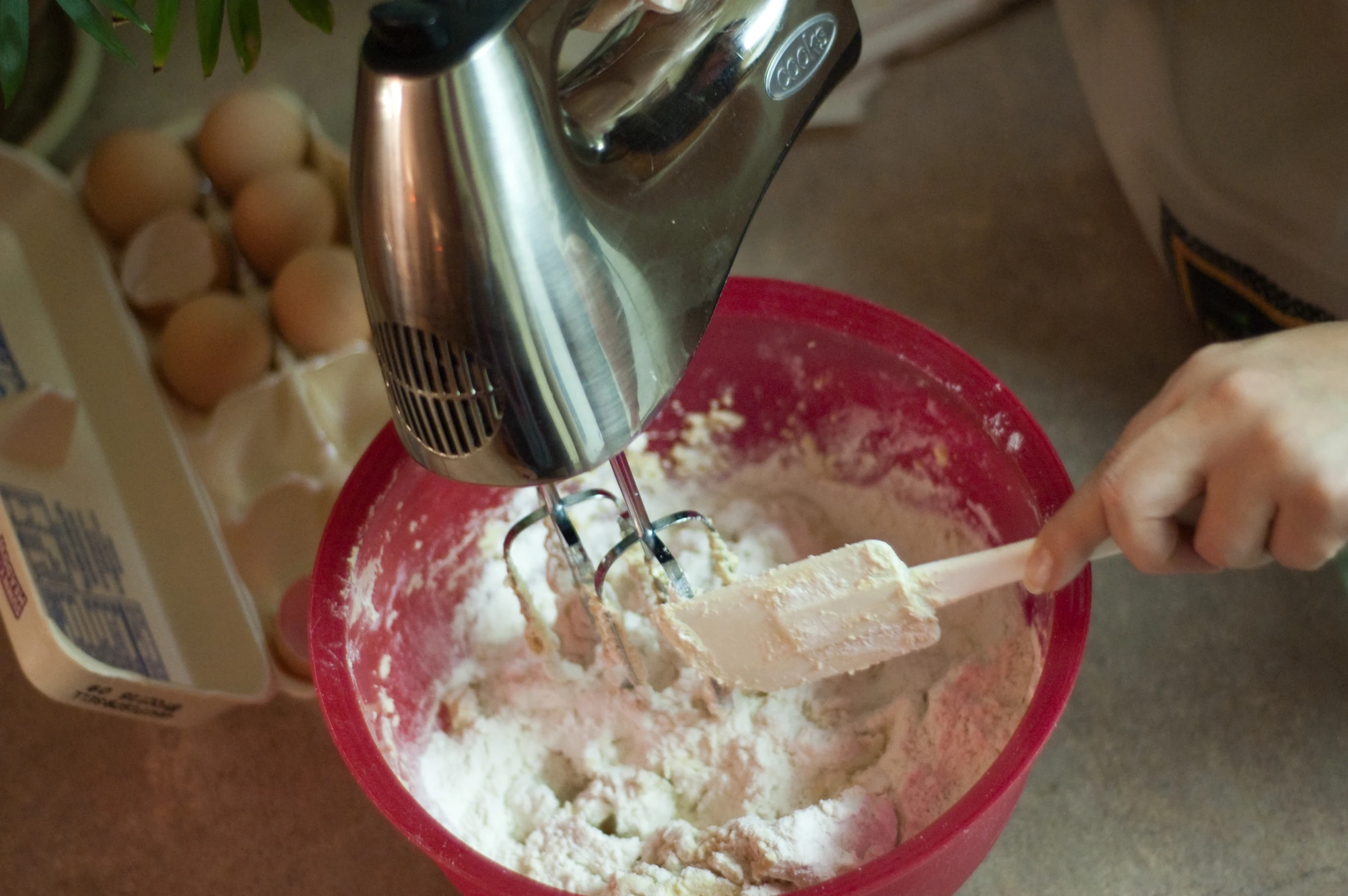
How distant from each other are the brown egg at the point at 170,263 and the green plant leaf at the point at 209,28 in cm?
33

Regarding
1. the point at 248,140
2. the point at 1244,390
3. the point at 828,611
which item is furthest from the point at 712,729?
the point at 248,140

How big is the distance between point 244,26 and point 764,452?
1.55 ft

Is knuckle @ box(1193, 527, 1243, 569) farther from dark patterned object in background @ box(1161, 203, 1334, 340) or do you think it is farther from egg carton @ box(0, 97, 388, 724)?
egg carton @ box(0, 97, 388, 724)

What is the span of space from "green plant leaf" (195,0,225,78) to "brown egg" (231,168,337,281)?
287 millimetres

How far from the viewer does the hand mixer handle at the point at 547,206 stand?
0.40m

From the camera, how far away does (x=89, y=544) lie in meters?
0.87

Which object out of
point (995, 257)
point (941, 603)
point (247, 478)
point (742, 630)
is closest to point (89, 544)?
point (247, 478)

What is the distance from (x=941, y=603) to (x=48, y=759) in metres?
0.74

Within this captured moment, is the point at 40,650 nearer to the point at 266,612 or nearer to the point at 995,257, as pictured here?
the point at 266,612

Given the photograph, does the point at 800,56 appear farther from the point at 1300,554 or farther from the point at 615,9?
the point at 1300,554

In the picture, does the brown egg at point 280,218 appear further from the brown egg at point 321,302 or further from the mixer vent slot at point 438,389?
the mixer vent slot at point 438,389

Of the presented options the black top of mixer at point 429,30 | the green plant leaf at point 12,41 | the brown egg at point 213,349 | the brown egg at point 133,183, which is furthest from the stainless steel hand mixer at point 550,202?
the brown egg at point 133,183

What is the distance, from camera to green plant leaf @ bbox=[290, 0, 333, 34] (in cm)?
73

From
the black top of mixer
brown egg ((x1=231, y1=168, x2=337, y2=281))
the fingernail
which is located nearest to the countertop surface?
the fingernail
